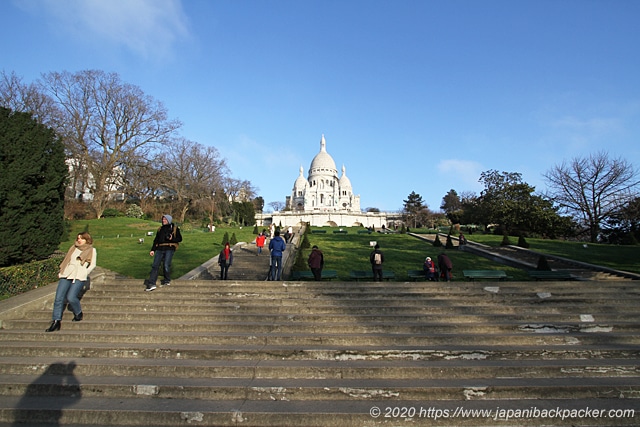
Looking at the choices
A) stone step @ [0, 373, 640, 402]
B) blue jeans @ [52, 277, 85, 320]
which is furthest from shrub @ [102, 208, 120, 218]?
stone step @ [0, 373, 640, 402]

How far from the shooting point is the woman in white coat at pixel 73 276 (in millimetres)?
5891

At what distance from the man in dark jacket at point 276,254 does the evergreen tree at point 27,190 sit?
5889 millimetres

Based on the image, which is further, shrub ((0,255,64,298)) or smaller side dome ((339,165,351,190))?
smaller side dome ((339,165,351,190))

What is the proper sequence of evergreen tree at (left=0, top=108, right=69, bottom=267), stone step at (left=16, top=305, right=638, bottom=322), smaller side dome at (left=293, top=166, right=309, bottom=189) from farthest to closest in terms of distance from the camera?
smaller side dome at (left=293, top=166, right=309, bottom=189) → evergreen tree at (left=0, top=108, right=69, bottom=267) → stone step at (left=16, top=305, right=638, bottom=322)

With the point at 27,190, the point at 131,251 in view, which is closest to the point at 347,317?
the point at 27,190

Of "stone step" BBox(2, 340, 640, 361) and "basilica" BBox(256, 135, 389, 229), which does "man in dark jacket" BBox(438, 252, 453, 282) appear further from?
"basilica" BBox(256, 135, 389, 229)

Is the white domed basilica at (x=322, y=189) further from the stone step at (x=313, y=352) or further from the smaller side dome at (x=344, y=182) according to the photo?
the stone step at (x=313, y=352)

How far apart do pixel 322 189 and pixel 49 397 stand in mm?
99320

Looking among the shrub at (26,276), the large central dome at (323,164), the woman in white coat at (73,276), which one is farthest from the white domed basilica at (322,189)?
the woman in white coat at (73,276)

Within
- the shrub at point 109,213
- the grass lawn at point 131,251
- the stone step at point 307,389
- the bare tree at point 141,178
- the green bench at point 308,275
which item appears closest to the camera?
the stone step at point 307,389

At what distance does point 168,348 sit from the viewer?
521cm

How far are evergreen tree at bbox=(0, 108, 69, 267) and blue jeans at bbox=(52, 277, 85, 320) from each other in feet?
11.2

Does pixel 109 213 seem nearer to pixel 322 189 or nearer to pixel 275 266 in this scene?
pixel 275 266

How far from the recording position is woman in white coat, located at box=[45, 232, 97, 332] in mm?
5891
